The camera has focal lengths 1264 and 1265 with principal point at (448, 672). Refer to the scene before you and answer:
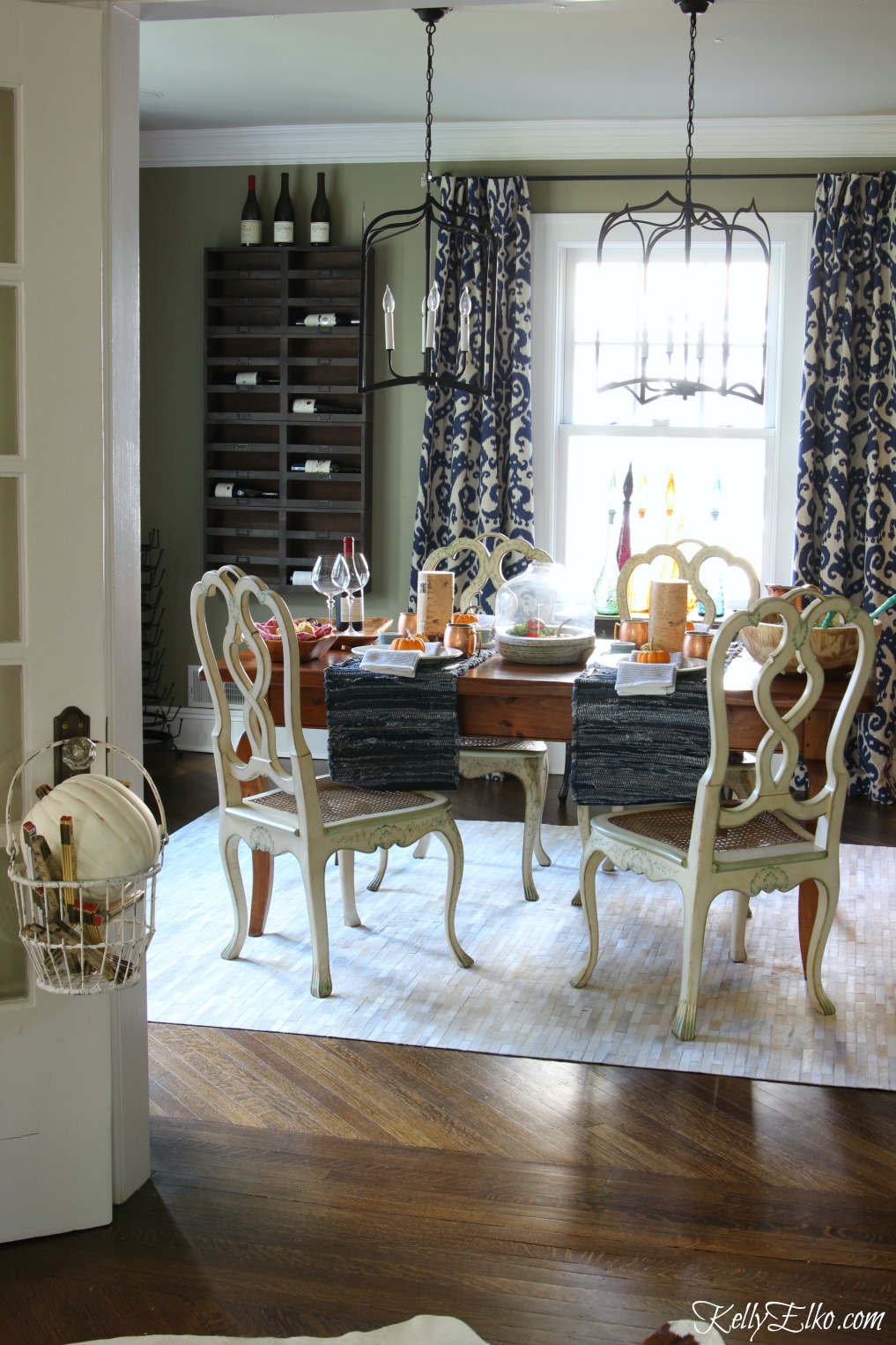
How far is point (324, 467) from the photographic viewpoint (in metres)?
5.64

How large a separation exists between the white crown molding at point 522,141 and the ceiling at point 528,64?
0.05 metres

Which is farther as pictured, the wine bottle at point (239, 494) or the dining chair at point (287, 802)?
the wine bottle at point (239, 494)

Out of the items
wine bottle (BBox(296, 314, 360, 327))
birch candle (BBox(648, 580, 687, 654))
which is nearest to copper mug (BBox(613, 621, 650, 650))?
birch candle (BBox(648, 580, 687, 654))

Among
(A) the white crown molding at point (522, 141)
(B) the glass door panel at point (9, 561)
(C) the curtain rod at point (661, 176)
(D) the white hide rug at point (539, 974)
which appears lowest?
(D) the white hide rug at point (539, 974)

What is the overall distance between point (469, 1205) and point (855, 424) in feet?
13.2

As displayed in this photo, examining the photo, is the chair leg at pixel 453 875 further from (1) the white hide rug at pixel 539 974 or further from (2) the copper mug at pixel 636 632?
(2) the copper mug at pixel 636 632

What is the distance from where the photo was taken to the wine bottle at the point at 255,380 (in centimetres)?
566

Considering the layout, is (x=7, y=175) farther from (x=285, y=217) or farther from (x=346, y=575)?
(x=285, y=217)

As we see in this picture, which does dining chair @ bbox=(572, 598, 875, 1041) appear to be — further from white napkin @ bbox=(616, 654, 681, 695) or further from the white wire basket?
the white wire basket

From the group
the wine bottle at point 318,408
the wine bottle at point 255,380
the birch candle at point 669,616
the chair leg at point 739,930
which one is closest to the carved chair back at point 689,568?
the birch candle at point 669,616

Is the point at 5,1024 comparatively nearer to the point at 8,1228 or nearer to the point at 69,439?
the point at 8,1228

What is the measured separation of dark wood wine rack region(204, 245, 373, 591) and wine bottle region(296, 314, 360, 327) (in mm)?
20

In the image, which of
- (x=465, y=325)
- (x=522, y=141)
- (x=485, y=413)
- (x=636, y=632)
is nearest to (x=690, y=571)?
(x=636, y=632)

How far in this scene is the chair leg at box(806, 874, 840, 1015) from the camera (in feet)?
10.1
